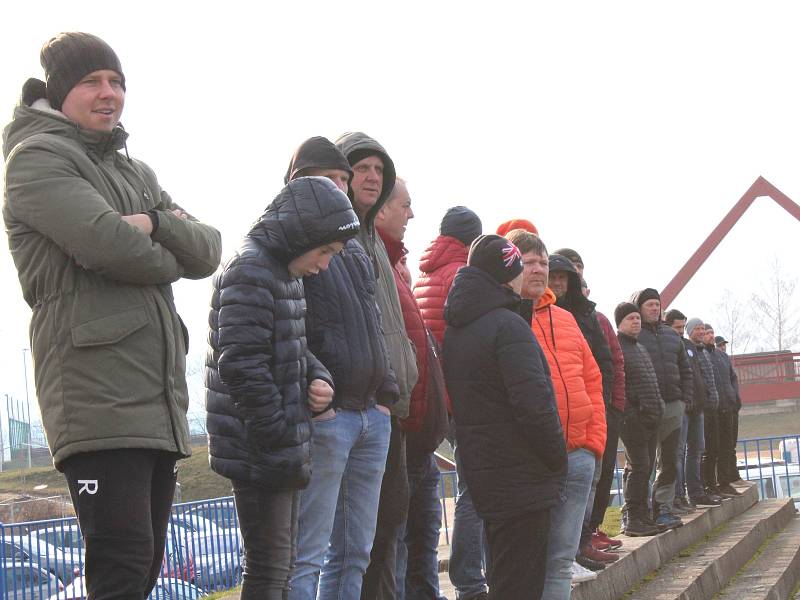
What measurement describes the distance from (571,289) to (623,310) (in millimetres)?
2210

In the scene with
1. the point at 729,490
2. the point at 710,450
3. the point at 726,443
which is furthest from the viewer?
the point at 726,443

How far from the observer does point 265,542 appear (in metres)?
3.12

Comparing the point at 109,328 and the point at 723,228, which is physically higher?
the point at 723,228

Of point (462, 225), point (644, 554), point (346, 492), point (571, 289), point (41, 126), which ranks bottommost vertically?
point (644, 554)

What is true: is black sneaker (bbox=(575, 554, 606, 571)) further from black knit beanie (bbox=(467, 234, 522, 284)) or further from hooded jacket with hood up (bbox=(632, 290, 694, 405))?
hooded jacket with hood up (bbox=(632, 290, 694, 405))

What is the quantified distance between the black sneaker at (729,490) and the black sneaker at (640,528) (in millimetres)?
4854

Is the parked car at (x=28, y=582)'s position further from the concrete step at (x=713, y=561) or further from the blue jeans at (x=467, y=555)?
the blue jeans at (x=467, y=555)

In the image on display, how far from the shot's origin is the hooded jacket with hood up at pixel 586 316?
6617 mm

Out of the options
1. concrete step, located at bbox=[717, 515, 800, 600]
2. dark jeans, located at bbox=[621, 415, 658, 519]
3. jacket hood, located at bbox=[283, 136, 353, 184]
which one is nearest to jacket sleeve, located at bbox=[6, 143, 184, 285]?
jacket hood, located at bbox=[283, 136, 353, 184]

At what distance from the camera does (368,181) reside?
4.27m

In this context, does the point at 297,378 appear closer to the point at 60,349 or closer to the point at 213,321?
the point at 213,321

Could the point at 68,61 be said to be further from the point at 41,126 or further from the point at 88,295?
the point at 88,295

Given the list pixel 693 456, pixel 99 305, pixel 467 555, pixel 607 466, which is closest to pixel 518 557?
pixel 467 555

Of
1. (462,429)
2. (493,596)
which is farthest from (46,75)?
(493,596)
